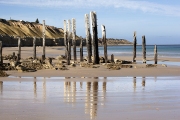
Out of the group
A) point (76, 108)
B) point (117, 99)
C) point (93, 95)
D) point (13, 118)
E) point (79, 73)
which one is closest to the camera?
point (13, 118)

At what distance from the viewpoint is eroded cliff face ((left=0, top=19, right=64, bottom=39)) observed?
11551 cm

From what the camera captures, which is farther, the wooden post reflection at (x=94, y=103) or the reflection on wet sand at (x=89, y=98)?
the reflection on wet sand at (x=89, y=98)

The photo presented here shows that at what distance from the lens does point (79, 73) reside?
18250 millimetres

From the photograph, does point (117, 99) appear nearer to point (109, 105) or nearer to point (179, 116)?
point (109, 105)

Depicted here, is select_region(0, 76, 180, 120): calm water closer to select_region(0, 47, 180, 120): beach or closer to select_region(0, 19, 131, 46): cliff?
select_region(0, 47, 180, 120): beach

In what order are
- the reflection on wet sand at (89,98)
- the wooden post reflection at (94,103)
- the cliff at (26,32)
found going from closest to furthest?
1. the wooden post reflection at (94,103)
2. the reflection on wet sand at (89,98)
3. the cliff at (26,32)

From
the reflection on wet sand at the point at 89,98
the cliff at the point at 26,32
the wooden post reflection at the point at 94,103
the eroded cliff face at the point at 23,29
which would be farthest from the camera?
the eroded cliff face at the point at 23,29

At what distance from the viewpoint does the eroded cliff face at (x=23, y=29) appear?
116m

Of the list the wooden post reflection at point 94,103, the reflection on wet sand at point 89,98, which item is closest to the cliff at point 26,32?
the reflection on wet sand at point 89,98

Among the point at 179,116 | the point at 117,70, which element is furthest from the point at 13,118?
the point at 117,70

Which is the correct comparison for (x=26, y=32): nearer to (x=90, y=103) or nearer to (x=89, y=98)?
(x=89, y=98)

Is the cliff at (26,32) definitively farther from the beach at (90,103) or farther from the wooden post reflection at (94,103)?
the beach at (90,103)

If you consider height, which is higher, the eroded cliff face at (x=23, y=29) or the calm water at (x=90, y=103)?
the eroded cliff face at (x=23, y=29)

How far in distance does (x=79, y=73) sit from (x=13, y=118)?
11276 millimetres
